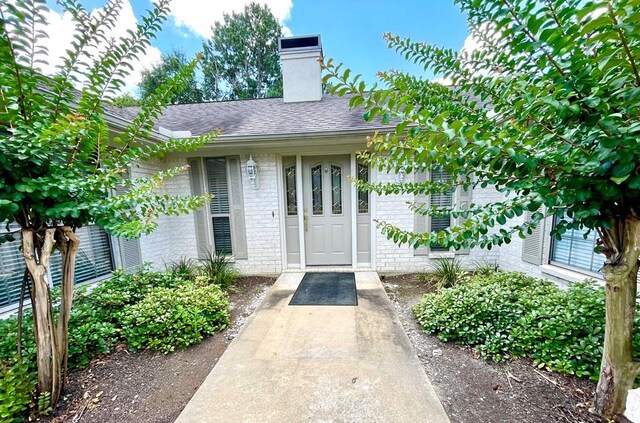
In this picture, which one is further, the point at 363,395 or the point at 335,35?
the point at 335,35

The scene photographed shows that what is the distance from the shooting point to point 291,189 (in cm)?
449

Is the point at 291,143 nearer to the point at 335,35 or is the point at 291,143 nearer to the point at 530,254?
the point at 530,254

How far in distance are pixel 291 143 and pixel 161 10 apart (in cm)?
241

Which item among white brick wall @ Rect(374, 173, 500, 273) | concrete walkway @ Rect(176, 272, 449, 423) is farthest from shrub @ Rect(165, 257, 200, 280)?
white brick wall @ Rect(374, 173, 500, 273)

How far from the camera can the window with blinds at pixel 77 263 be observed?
2465 mm

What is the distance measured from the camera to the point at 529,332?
218cm

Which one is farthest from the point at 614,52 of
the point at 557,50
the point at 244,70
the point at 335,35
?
the point at 244,70

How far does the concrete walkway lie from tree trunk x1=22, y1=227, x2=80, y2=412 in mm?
939

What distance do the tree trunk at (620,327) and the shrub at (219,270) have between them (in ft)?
12.9

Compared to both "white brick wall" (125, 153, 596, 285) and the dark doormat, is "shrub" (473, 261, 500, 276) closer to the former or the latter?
"white brick wall" (125, 153, 596, 285)

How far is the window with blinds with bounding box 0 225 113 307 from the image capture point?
247 cm

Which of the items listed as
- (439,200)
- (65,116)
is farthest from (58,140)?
(439,200)

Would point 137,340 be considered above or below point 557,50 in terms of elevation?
below

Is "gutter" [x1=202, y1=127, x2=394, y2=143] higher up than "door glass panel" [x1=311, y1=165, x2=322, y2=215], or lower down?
higher up
